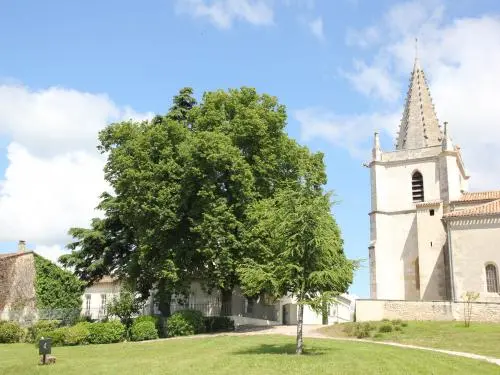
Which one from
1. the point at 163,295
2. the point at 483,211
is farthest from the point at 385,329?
the point at 163,295

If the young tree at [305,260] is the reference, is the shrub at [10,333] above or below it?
below

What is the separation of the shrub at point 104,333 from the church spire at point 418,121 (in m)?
30.6

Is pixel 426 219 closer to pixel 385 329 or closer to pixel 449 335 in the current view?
pixel 385 329

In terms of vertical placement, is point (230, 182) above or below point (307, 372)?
above

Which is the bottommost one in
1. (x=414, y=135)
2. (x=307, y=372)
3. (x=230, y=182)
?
(x=307, y=372)

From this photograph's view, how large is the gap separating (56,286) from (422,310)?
2499 cm

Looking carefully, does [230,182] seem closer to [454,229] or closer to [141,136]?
[141,136]

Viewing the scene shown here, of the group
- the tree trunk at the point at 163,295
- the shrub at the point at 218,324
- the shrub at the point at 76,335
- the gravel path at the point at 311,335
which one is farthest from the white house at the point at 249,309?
the shrub at the point at 76,335

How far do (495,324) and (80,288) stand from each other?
89.4ft

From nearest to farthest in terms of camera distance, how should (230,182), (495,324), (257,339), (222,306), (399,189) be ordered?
1. (257,339)
2. (495,324)
3. (230,182)
4. (222,306)
5. (399,189)

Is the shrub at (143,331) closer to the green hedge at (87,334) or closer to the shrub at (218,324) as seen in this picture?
the green hedge at (87,334)

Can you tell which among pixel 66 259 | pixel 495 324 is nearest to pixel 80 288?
pixel 66 259

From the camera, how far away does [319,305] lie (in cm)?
2112

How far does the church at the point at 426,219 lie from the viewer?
35.9m
